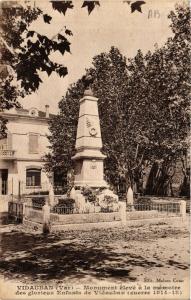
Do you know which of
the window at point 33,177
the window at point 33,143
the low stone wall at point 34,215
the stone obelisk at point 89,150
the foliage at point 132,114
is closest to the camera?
the low stone wall at point 34,215

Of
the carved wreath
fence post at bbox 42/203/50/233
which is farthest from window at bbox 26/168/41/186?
fence post at bbox 42/203/50/233

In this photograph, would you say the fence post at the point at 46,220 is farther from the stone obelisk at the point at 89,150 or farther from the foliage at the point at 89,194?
the stone obelisk at the point at 89,150

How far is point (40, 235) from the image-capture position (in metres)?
10.9

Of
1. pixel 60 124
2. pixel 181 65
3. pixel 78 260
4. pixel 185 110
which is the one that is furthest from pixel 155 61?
pixel 78 260

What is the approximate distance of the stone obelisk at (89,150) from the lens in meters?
15.1

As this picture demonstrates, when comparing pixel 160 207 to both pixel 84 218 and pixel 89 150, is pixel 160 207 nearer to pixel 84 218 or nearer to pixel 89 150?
pixel 89 150

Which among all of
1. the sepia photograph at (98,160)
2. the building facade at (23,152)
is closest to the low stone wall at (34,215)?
the sepia photograph at (98,160)

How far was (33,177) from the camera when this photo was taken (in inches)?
1239

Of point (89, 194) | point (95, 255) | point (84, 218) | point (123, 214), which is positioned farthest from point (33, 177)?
point (95, 255)

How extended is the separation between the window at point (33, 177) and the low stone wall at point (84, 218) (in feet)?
61.8

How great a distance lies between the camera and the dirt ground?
6.56 m

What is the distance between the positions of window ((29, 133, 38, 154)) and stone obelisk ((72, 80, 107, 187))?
16.5m

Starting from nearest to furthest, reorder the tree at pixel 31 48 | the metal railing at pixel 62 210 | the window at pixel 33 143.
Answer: the tree at pixel 31 48 → the metal railing at pixel 62 210 → the window at pixel 33 143

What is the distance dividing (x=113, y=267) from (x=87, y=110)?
938cm
